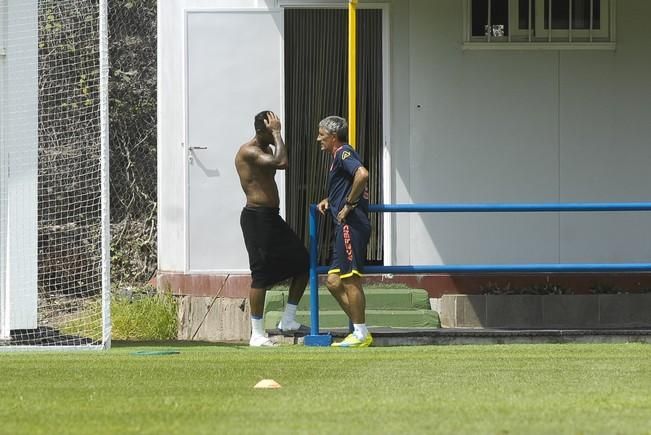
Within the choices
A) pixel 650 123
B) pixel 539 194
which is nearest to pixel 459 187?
pixel 539 194

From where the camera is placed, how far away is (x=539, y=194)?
47.6ft

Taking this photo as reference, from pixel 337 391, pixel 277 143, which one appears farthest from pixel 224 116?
pixel 337 391

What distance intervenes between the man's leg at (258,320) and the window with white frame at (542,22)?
3.99 m

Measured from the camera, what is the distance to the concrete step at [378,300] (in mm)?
13695

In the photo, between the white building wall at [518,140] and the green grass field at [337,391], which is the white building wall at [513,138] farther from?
the green grass field at [337,391]

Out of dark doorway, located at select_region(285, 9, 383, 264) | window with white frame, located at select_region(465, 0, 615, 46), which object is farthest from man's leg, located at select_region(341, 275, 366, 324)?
window with white frame, located at select_region(465, 0, 615, 46)

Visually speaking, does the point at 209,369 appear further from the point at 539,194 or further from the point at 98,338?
the point at 539,194

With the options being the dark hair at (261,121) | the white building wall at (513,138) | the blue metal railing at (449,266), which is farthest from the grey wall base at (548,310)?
the dark hair at (261,121)

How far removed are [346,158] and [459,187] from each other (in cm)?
324

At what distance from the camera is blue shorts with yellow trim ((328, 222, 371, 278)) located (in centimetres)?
1146

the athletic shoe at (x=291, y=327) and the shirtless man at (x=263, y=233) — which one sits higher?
the shirtless man at (x=263, y=233)

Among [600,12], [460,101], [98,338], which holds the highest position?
[600,12]

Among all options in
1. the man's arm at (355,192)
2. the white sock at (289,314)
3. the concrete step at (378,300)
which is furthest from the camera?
the concrete step at (378,300)

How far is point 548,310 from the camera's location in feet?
45.1
